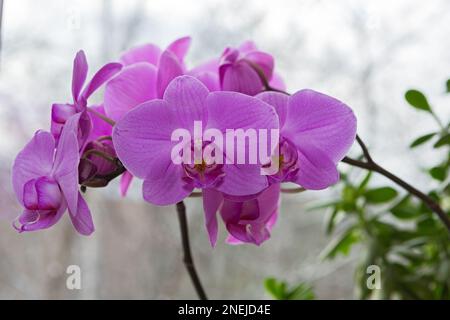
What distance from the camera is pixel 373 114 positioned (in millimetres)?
1796

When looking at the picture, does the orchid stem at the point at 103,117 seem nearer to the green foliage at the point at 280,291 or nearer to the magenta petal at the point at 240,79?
the magenta petal at the point at 240,79

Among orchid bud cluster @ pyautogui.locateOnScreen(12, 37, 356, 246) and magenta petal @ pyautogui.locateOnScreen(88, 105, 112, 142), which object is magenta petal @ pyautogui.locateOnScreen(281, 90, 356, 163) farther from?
magenta petal @ pyautogui.locateOnScreen(88, 105, 112, 142)

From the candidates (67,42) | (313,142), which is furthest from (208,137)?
(67,42)

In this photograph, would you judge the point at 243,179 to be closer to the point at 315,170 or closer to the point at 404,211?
the point at 315,170

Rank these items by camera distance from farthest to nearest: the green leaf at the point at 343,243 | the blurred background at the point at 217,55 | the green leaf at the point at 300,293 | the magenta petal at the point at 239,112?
the blurred background at the point at 217,55, the green leaf at the point at 343,243, the green leaf at the point at 300,293, the magenta petal at the point at 239,112

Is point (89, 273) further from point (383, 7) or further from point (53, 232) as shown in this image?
point (383, 7)

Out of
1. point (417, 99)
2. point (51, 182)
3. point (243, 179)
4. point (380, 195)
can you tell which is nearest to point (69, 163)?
point (51, 182)

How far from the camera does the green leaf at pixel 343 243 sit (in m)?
0.77

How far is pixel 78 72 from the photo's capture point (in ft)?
1.40

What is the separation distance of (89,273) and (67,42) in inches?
28.5

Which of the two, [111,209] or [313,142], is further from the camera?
[111,209]

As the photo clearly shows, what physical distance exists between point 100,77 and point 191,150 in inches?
4.6

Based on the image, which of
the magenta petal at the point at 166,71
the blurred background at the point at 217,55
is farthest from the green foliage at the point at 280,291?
the blurred background at the point at 217,55
